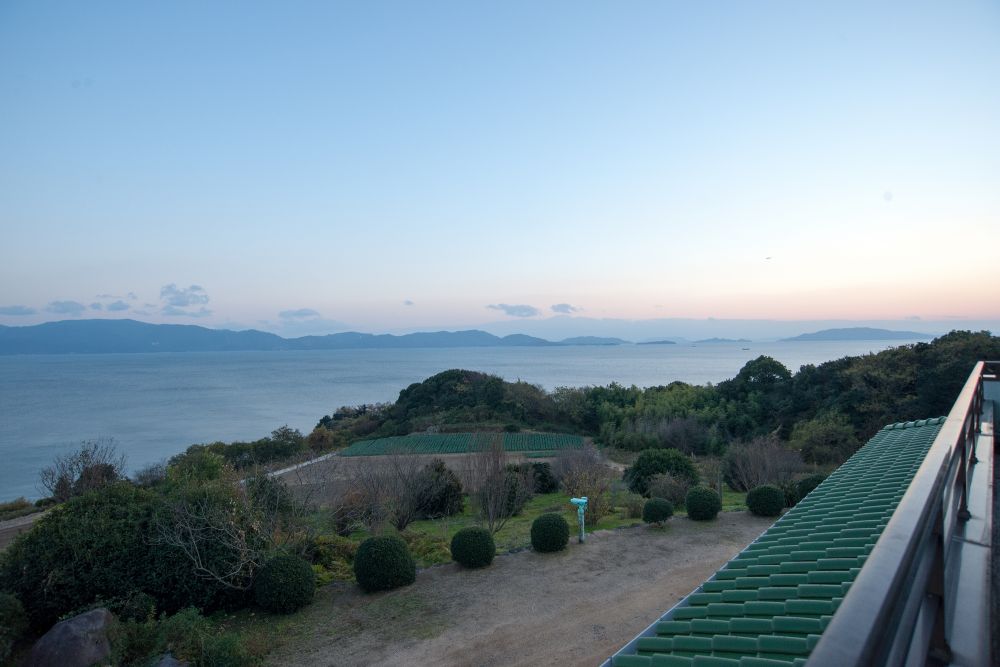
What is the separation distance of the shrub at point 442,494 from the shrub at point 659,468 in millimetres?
5728

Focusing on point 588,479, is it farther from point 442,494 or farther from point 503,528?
point 442,494

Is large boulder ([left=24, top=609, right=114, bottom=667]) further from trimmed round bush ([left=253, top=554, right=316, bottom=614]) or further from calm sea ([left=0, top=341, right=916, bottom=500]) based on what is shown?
calm sea ([left=0, top=341, right=916, bottom=500])

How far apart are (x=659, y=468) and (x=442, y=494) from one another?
702 centimetres

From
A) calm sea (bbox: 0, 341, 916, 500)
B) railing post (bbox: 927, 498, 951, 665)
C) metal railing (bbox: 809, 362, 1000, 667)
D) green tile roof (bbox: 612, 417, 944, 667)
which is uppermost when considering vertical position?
metal railing (bbox: 809, 362, 1000, 667)

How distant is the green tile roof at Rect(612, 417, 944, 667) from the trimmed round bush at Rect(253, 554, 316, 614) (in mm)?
7648

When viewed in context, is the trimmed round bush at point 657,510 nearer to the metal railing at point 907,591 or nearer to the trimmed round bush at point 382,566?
the trimmed round bush at point 382,566

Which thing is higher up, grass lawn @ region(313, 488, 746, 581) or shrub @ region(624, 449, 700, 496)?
shrub @ region(624, 449, 700, 496)

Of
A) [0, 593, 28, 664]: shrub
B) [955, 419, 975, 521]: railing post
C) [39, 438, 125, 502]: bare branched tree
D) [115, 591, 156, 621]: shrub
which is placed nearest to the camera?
[955, 419, 975, 521]: railing post

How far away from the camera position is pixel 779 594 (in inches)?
129

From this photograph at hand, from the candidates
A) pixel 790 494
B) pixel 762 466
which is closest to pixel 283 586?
pixel 790 494

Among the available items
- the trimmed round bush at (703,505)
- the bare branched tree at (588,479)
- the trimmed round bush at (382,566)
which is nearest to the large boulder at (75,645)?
the trimmed round bush at (382,566)

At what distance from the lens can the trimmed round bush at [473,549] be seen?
441 inches

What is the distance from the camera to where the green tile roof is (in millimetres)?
2691

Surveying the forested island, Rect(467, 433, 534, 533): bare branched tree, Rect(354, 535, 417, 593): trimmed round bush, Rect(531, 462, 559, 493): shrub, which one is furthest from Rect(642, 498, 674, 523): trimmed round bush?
Rect(531, 462, 559, 493): shrub
